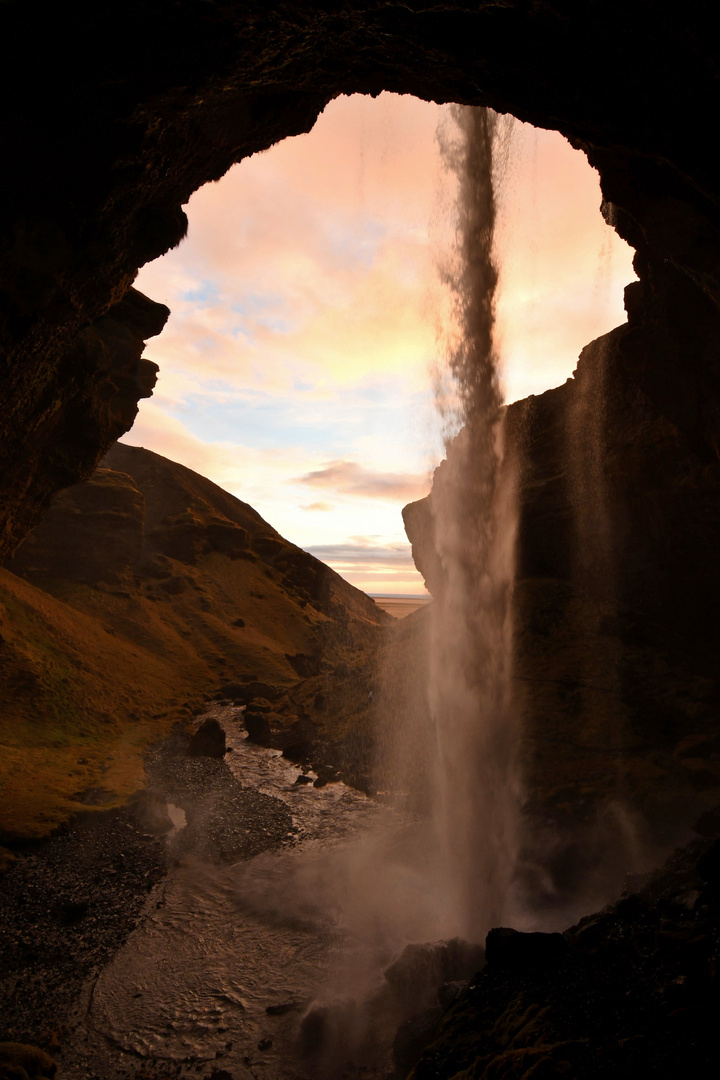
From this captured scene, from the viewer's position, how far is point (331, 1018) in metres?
9.13

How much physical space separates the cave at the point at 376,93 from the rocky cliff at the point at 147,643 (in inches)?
359

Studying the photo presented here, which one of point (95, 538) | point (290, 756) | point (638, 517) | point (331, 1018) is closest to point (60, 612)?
point (95, 538)

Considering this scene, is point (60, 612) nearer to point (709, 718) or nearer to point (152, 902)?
point (152, 902)

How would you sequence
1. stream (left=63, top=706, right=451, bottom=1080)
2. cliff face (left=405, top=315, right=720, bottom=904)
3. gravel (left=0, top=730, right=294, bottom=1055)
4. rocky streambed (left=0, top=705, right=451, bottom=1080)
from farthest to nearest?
1. cliff face (left=405, top=315, right=720, bottom=904)
2. gravel (left=0, top=730, right=294, bottom=1055)
3. rocky streambed (left=0, top=705, right=451, bottom=1080)
4. stream (left=63, top=706, right=451, bottom=1080)

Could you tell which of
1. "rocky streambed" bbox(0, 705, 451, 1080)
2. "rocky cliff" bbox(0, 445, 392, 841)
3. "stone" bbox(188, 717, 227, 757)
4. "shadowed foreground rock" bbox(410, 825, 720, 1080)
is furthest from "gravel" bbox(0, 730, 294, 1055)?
"shadowed foreground rock" bbox(410, 825, 720, 1080)

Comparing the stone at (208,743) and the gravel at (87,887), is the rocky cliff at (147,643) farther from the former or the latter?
the stone at (208,743)

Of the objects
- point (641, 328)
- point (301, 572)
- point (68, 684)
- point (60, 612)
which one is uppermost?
point (641, 328)

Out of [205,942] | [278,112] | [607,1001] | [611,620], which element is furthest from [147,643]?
[607,1001]

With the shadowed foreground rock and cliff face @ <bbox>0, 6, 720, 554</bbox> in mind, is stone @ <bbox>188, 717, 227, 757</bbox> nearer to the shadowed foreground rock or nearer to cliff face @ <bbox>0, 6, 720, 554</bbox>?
cliff face @ <bbox>0, 6, 720, 554</bbox>

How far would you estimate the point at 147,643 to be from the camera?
129 feet

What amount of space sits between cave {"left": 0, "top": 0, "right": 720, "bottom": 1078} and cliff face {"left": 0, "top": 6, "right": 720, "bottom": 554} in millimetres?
42

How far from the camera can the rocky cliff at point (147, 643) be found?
72.1ft

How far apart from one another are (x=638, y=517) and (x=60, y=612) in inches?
1379

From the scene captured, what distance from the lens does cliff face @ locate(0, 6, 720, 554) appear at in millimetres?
8023
